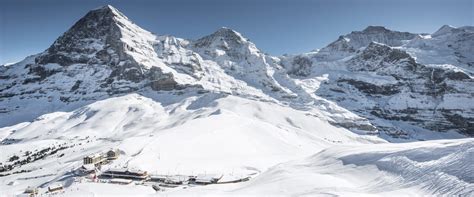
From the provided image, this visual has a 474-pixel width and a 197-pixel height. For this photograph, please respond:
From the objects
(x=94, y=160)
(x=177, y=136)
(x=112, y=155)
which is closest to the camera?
(x=94, y=160)

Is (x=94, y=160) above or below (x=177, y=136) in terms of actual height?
below

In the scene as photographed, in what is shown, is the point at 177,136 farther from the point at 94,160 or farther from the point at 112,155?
the point at 94,160

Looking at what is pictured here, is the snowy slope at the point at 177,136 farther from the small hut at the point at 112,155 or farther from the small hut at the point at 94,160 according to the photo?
the small hut at the point at 94,160

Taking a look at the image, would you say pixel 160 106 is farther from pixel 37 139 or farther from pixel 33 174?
pixel 33 174

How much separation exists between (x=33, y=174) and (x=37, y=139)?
250 feet

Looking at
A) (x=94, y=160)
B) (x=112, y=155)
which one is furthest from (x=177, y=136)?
(x=94, y=160)

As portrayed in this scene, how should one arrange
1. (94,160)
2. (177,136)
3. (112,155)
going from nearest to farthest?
1. (94,160)
2. (112,155)
3. (177,136)

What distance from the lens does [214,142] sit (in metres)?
89.1

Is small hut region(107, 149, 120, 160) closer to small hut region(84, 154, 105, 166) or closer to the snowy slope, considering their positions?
the snowy slope

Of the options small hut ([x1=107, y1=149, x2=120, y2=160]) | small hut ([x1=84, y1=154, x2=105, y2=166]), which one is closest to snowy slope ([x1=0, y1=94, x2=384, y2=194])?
small hut ([x1=107, y1=149, x2=120, y2=160])

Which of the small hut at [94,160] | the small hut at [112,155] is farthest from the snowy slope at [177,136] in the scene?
the small hut at [94,160]

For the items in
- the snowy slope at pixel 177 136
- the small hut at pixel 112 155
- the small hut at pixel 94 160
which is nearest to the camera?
the small hut at pixel 94 160

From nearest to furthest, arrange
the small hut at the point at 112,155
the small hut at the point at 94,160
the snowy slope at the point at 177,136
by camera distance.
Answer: the small hut at the point at 94,160, the snowy slope at the point at 177,136, the small hut at the point at 112,155

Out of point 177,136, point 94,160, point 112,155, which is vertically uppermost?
point 177,136
